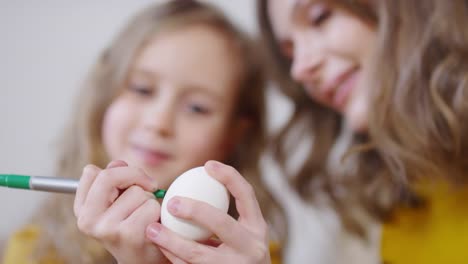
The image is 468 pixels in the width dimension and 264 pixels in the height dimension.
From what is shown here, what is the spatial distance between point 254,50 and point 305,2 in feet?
0.59

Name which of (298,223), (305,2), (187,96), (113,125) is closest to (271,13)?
(305,2)

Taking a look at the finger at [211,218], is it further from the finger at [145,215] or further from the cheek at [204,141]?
the cheek at [204,141]

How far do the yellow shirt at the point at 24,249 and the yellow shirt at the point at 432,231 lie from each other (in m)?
0.52

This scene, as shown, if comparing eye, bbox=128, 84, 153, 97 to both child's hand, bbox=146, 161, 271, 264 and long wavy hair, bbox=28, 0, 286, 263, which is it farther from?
child's hand, bbox=146, 161, 271, 264

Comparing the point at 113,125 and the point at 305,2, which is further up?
the point at 305,2

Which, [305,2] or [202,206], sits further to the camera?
[305,2]

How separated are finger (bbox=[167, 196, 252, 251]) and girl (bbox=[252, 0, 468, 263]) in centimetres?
36

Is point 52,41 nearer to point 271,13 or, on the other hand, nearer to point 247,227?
point 271,13

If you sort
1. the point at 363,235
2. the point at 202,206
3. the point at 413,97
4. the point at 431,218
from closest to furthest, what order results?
the point at 202,206 < the point at 413,97 < the point at 431,218 < the point at 363,235

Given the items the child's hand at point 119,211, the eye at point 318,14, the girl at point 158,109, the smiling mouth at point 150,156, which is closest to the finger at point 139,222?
the child's hand at point 119,211

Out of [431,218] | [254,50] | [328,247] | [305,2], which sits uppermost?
[305,2]

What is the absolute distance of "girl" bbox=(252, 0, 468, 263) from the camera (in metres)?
0.59

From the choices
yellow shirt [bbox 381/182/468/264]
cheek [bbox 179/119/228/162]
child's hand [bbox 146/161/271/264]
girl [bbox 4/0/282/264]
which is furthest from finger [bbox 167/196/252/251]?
yellow shirt [bbox 381/182/468/264]

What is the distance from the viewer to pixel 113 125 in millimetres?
680
